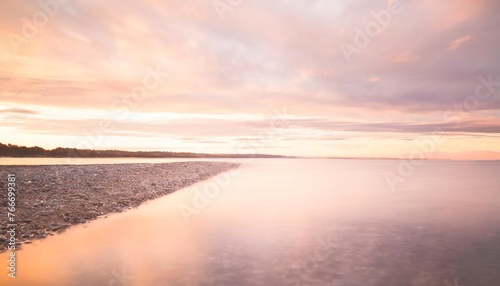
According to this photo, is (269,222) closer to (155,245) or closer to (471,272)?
(155,245)

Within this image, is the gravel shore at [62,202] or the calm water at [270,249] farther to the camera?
the gravel shore at [62,202]

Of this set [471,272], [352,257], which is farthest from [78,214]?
[471,272]

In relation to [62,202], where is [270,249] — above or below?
below

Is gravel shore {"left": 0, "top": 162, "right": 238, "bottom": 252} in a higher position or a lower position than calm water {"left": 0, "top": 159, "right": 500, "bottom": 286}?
higher

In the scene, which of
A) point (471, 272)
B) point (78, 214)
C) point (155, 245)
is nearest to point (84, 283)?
point (155, 245)

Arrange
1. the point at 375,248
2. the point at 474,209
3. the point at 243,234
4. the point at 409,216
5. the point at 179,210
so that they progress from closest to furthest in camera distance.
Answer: the point at 375,248 < the point at 243,234 < the point at 409,216 < the point at 179,210 < the point at 474,209

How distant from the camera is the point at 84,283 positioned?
7812mm

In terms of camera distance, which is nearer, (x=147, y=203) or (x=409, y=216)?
(x=409, y=216)

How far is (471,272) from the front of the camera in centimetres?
888

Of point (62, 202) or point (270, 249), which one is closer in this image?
point (270, 249)

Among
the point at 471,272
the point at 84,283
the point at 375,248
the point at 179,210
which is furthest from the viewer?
the point at 179,210

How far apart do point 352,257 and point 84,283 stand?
8113mm

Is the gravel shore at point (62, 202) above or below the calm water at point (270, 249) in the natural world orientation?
above

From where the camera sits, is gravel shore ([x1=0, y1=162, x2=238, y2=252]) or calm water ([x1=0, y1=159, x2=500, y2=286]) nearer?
calm water ([x1=0, y1=159, x2=500, y2=286])
